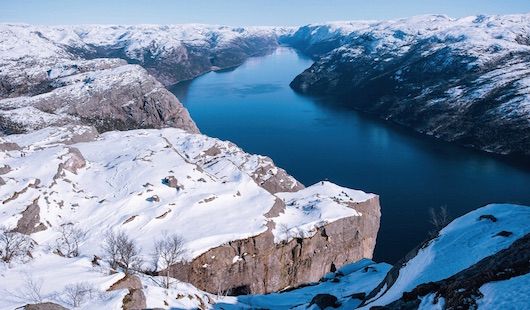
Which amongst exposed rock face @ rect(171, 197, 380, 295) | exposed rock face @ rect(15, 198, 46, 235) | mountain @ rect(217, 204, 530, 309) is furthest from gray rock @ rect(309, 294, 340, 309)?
exposed rock face @ rect(15, 198, 46, 235)

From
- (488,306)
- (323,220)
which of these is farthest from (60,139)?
(488,306)

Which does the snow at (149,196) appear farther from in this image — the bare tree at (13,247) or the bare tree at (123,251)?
the bare tree at (13,247)

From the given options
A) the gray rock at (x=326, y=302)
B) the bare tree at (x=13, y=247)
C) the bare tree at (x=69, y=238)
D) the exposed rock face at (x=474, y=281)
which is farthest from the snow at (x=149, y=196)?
the exposed rock face at (x=474, y=281)

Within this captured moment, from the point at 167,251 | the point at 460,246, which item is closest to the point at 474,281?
the point at 460,246

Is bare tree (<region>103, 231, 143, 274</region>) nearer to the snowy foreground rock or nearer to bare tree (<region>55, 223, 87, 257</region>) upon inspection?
the snowy foreground rock

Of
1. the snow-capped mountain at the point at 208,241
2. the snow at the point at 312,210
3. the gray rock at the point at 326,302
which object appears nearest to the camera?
the snow-capped mountain at the point at 208,241

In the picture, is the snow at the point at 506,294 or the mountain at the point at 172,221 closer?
the snow at the point at 506,294
